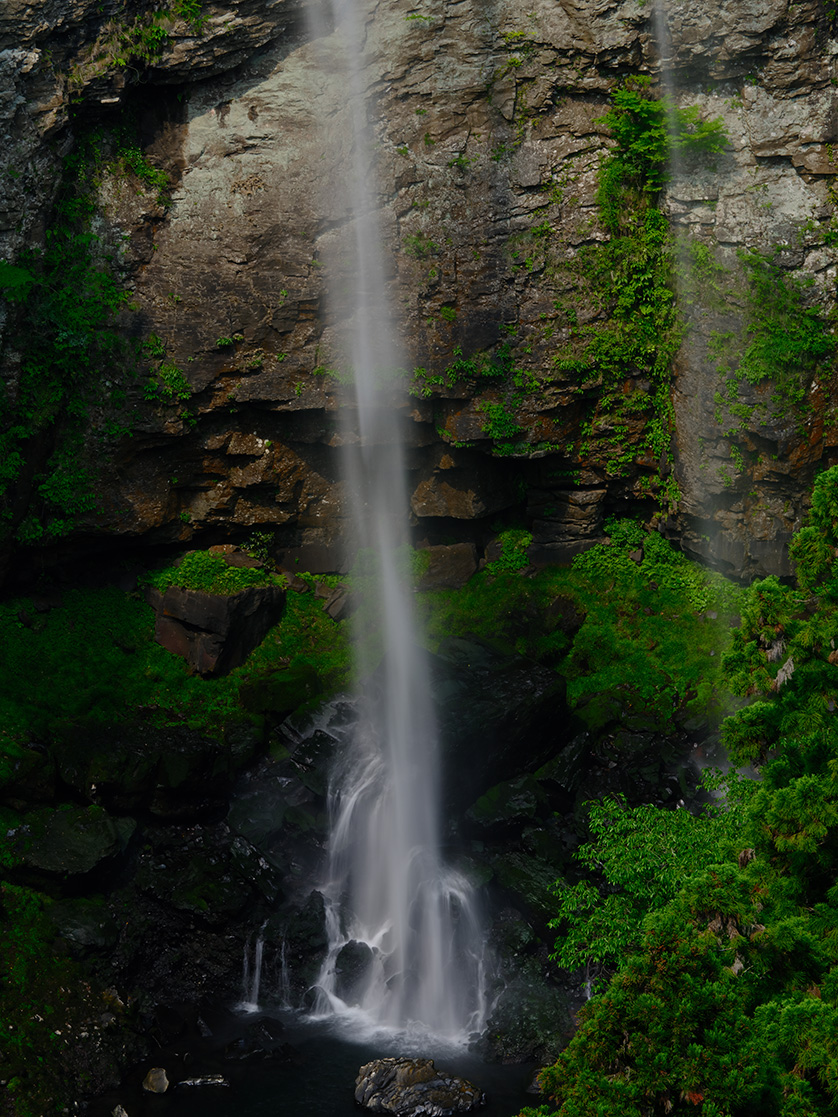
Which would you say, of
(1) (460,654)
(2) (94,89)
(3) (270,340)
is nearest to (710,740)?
(1) (460,654)

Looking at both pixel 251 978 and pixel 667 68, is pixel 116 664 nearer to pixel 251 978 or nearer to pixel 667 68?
pixel 251 978

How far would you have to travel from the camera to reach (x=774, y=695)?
9031mm

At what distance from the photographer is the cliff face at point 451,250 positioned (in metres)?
17.9

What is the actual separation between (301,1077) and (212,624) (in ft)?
31.6

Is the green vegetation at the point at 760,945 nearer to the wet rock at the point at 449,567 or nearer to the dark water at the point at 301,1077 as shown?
the dark water at the point at 301,1077

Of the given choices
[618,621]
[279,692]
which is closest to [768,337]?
[618,621]

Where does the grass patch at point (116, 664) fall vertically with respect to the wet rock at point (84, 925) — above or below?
above

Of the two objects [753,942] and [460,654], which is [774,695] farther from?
[460,654]

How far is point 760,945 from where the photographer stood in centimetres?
741

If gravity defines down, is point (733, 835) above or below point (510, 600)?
below

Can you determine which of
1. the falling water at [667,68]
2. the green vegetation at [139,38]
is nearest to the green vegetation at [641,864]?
the falling water at [667,68]

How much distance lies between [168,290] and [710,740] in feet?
49.4

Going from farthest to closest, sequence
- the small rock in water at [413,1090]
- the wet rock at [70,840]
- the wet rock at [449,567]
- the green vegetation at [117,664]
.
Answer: the wet rock at [449,567] < the green vegetation at [117,664] < the wet rock at [70,840] < the small rock in water at [413,1090]

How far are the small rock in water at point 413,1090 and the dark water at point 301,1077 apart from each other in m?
0.22
